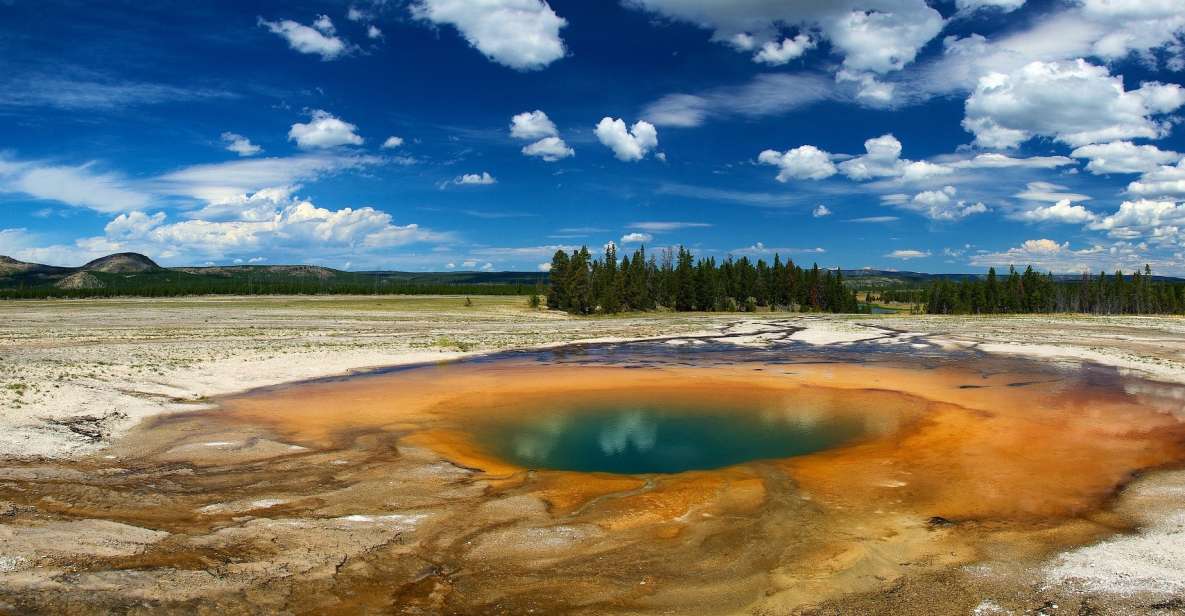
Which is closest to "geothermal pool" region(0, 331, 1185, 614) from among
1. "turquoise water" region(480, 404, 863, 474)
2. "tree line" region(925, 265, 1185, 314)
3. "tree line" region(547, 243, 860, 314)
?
"turquoise water" region(480, 404, 863, 474)

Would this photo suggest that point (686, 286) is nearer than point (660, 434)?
No

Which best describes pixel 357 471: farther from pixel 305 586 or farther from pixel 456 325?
pixel 456 325

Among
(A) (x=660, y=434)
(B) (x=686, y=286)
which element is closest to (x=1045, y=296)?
(B) (x=686, y=286)

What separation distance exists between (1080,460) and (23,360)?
3550cm

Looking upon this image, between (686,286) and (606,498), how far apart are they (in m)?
94.9

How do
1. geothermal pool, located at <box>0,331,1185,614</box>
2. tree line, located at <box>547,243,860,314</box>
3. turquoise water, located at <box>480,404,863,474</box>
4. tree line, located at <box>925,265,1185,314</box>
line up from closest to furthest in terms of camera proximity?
geothermal pool, located at <box>0,331,1185,614</box> → turquoise water, located at <box>480,404,863,474</box> → tree line, located at <box>547,243,860,314</box> → tree line, located at <box>925,265,1185,314</box>

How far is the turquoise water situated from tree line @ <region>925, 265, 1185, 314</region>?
377 feet

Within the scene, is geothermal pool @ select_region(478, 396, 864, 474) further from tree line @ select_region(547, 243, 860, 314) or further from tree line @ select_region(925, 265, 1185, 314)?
tree line @ select_region(925, 265, 1185, 314)

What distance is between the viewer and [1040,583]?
25.9 feet

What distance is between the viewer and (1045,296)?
117750mm

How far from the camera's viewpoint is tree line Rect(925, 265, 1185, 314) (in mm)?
116250

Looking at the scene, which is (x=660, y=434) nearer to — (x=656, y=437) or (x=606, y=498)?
(x=656, y=437)

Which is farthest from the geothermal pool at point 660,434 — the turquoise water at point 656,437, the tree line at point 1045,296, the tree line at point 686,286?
the tree line at point 1045,296

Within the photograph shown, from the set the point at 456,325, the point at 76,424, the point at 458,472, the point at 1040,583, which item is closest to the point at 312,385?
the point at 76,424
